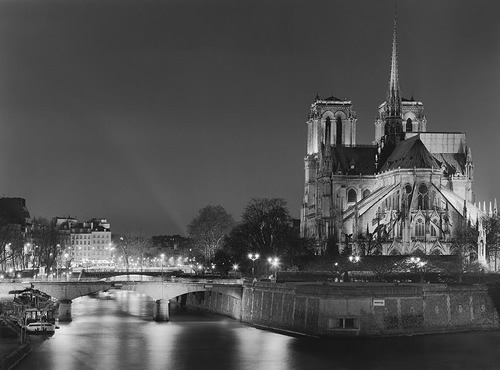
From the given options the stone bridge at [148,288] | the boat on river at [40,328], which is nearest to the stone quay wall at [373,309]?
the stone bridge at [148,288]

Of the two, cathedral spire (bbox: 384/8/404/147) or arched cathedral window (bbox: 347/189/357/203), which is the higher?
cathedral spire (bbox: 384/8/404/147)

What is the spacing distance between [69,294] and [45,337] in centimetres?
1323

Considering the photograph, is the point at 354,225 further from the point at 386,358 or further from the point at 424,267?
the point at 386,358

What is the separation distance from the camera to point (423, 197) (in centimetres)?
12125

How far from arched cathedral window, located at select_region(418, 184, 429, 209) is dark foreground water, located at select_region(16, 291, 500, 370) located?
52206mm

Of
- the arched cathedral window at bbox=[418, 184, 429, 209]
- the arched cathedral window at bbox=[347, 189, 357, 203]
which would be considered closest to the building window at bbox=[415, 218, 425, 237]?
the arched cathedral window at bbox=[418, 184, 429, 209]

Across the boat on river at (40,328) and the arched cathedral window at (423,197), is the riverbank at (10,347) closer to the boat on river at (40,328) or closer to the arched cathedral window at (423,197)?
the boat on river at (40,328)

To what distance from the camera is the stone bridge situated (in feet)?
260

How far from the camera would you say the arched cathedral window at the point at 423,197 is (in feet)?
395

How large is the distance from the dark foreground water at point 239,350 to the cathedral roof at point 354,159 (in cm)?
7211

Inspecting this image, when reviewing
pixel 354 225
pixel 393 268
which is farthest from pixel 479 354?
pixel 354 225

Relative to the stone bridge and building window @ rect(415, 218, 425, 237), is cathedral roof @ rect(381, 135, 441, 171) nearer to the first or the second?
building window @ rect(415, 218, 425, 237)

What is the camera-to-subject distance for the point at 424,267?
9662 centimetres

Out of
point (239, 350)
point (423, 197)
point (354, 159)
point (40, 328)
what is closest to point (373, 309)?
point (239, 350)
